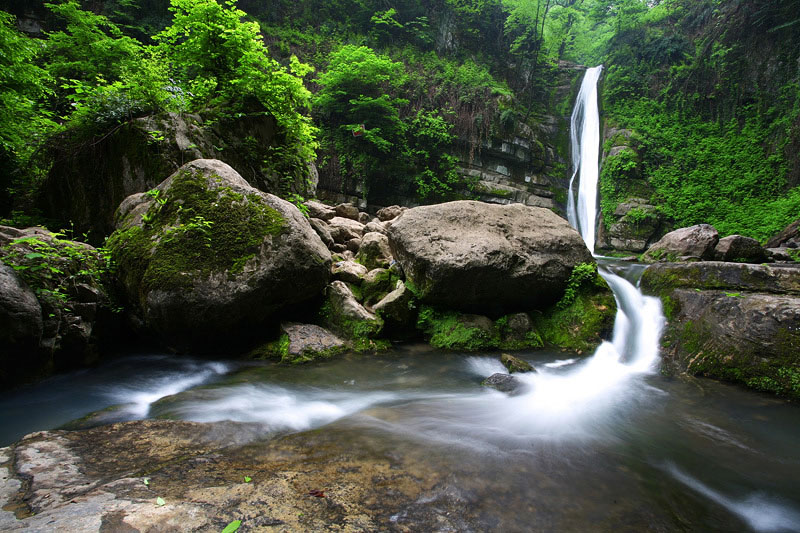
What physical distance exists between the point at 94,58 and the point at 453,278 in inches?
516

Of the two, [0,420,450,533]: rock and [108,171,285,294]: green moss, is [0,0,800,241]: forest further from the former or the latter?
[0,420,450,533]: rock

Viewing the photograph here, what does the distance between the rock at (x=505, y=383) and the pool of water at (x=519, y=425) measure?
87mm

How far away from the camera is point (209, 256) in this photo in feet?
13.8

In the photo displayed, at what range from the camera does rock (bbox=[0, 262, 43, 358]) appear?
303 centimetres

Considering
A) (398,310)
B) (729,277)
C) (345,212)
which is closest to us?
(729,277)

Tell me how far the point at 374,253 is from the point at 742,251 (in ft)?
24.7

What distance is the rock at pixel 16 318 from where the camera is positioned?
9.95ft

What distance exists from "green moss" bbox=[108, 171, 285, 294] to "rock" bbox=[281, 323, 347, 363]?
1.27 meters

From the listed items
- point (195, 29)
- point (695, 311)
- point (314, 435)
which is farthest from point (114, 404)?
point (695, 311)

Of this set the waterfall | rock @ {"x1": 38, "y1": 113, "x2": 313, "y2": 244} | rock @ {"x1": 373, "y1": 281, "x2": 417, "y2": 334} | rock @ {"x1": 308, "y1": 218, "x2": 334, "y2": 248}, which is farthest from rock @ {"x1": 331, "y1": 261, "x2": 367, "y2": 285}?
the waterfall

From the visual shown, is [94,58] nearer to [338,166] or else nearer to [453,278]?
[338,166]

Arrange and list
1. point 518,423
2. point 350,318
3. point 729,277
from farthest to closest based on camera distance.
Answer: point 350,318 → point 729,277 → point 518,423

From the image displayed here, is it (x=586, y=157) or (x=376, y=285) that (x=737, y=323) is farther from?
(x=586, y=157)

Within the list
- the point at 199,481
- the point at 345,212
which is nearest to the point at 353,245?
the point at 345,212
